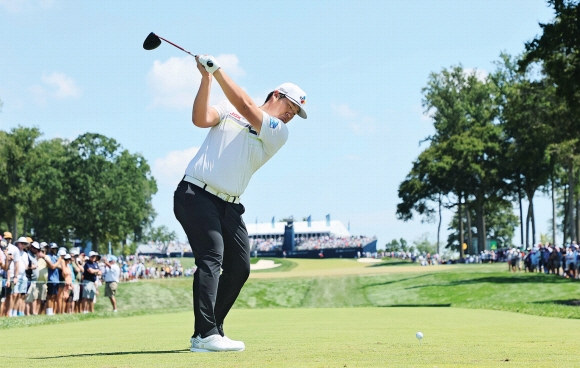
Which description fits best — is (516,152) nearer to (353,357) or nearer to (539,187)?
(539,187)

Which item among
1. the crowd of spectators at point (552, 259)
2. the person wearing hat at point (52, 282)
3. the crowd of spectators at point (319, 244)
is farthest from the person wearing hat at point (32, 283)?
the crowd of spectators at point (319, 244)

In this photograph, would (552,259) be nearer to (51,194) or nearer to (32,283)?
(32,283)

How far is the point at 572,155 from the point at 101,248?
60221 mm

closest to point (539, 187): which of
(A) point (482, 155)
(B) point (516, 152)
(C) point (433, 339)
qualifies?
(A) point (482, 155)

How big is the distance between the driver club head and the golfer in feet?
3.18

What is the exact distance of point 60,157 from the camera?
92062 mm

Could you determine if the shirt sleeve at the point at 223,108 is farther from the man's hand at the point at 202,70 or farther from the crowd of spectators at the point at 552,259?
the crowd of spectators at the point at 552,259

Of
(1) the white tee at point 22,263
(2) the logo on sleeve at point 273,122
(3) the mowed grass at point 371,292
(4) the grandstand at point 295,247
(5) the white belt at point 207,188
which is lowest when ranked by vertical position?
(3) the mowed grass at point 371,292

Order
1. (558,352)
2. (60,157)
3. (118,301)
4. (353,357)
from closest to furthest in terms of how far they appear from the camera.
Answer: (353,357)
(558,352)
(118,301)
(60,157)

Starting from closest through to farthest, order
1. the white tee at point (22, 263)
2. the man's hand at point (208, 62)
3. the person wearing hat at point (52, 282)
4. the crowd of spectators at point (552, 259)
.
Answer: the man's hand at point (208, 62) → the white tee at point (22, 263) → the person wearing hat at point (52, 282) → the crowd of spectators at point (552, 259)

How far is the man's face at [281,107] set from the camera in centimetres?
660

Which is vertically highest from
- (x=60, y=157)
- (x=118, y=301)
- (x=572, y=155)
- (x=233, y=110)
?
(x=60, y=157)

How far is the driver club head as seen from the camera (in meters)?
7.00

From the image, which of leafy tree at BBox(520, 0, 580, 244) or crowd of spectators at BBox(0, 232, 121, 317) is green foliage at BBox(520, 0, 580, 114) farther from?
crowd of spectators at BBox(0, 232, 121, 317)
